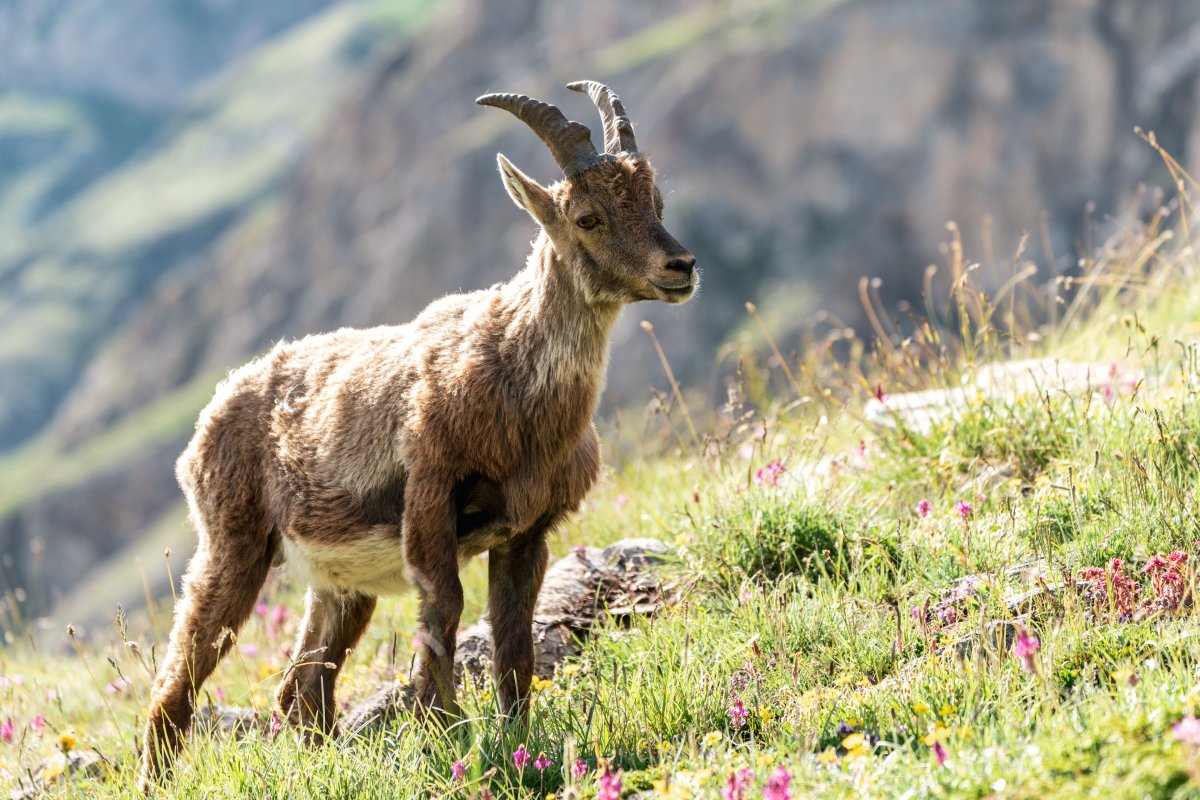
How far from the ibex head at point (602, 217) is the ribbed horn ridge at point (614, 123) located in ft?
0.37

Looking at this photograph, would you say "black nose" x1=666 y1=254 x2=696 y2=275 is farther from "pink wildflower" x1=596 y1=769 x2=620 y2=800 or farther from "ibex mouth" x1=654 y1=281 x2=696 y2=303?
"pink wildflower" x1=596 y1=769 x2=620 y2=800

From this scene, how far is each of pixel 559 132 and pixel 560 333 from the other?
3.31 ft

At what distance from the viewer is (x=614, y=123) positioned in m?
6.74

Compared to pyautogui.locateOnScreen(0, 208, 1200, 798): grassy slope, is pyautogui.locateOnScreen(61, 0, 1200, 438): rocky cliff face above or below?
below

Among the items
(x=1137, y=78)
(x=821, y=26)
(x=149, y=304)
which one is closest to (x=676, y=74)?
(x=821, y=26)

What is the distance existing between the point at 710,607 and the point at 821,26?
106926mm

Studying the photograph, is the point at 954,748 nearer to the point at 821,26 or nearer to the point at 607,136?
the point at 607,136

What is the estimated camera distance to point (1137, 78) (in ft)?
309

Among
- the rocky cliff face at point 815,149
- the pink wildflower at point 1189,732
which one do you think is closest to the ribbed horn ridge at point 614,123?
the pink wildflower at point 1189,732

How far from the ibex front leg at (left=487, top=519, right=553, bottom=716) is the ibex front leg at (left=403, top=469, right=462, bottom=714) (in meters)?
0.28

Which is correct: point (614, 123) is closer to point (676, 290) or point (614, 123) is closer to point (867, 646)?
point (676, 290)

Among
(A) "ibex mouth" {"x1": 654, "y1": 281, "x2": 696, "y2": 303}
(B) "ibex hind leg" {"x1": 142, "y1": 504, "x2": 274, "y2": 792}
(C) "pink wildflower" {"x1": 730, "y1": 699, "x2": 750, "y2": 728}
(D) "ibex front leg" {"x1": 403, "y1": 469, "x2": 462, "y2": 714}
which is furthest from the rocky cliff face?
(C) "pink wildflower" {"x1": 730, "y1": 699, "x2": 750, "y2": 728}

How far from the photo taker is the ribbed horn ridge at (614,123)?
21.9 feet

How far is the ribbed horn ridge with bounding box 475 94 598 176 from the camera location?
6332 millimetres
